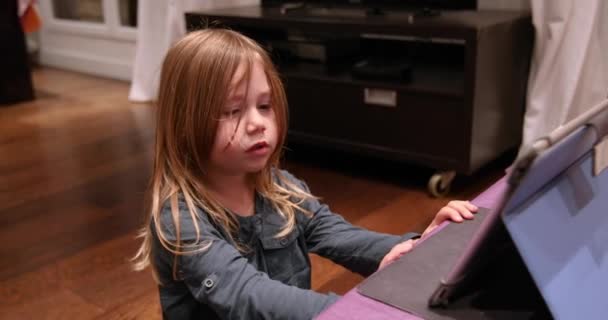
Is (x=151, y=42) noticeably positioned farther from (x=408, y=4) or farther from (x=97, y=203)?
(x=408, y=4)

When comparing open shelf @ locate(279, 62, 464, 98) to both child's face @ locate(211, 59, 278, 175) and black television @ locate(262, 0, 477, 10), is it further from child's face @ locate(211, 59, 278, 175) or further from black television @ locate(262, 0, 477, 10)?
child's face @ locate(211, 59, 278, 175)

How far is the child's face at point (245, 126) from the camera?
0.75 m

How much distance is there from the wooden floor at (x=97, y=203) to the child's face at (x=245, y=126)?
2.41 ft

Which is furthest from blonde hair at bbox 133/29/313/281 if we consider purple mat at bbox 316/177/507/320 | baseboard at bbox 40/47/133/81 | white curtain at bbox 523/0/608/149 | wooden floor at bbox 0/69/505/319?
baseboard at bbox 40/47/133/81

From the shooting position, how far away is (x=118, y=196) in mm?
2049

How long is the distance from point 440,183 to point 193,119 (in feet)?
4.32

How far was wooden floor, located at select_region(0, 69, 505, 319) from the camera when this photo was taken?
1.46 m

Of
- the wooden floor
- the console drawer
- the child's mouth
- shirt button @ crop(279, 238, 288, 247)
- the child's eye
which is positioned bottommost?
the wooden floor

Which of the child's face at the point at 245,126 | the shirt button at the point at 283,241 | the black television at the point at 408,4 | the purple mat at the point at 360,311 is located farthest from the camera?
the black television at the point at 408,4

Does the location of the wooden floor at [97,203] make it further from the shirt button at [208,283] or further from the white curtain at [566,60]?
the shirt button at [208,283]

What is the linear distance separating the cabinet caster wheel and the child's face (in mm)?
1226

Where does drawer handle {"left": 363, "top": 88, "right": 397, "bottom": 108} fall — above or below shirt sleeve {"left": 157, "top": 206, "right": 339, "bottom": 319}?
below

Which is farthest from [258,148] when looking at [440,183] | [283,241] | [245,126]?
[440,183]

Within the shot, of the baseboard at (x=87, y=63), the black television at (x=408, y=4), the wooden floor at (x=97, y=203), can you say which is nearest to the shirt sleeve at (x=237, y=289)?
the wooden floor at (x=97, y=203)
